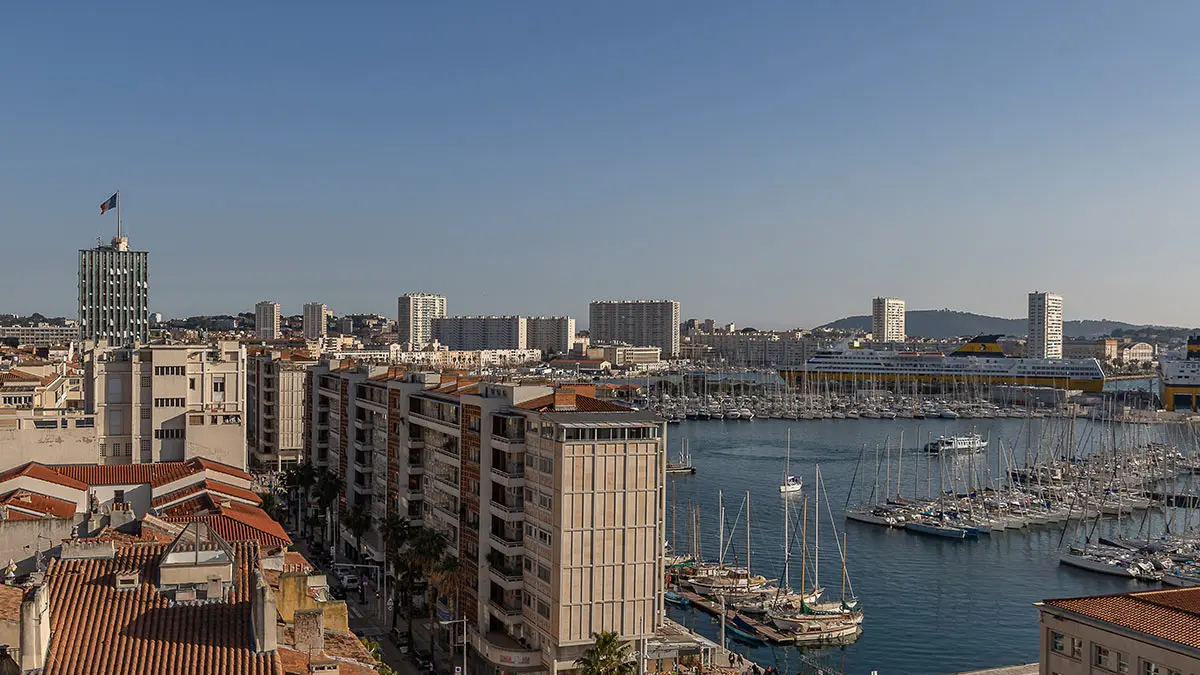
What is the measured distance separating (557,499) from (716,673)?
5.81 meters

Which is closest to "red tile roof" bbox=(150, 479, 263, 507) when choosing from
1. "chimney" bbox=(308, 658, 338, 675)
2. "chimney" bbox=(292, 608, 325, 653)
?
"chimney" bbox=(292, 608, 325, 653)

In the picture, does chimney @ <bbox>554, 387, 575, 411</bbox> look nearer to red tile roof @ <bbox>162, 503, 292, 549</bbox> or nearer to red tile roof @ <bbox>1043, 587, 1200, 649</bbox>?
red tile roof @ <bbox>162, 503, 292, 549</bbox>

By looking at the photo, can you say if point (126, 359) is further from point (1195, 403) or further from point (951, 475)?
point (1195, 403)

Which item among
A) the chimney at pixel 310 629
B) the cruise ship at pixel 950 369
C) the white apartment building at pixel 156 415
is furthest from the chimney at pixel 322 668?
the cruise ship at pixel 950 369

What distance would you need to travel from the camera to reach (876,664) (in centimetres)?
3000

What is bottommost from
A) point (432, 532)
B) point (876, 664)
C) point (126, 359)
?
point (876, 664)

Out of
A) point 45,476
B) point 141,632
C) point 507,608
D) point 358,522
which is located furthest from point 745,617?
point 141,632

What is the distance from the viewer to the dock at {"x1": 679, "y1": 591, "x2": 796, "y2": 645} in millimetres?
31625

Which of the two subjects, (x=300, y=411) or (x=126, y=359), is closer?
(x=126, y=359)

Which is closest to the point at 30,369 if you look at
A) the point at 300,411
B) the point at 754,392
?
the point at 300,411

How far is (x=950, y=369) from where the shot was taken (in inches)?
5197

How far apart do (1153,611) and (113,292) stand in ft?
269

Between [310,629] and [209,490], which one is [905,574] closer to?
[209,490]

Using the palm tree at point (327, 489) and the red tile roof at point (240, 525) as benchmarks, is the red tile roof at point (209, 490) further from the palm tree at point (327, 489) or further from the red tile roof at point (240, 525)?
the palm tree at point (327, 489)
